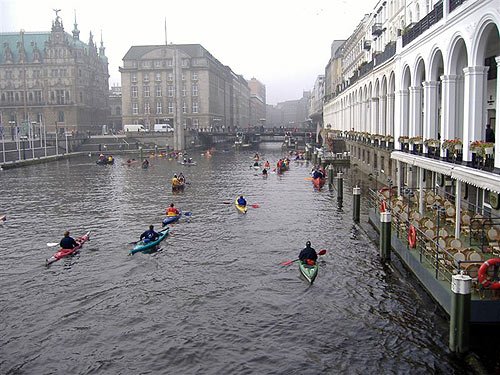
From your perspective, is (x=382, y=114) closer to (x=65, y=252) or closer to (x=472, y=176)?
(x=472, y=176)

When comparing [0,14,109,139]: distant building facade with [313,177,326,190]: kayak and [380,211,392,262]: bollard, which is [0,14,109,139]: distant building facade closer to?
[313,177,326,190]: kayak

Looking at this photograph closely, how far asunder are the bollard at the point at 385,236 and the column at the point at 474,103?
14.5ft

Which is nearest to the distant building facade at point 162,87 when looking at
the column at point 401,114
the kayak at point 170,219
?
the column at point 401,114

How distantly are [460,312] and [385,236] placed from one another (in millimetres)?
10199

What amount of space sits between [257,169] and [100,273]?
5239cm

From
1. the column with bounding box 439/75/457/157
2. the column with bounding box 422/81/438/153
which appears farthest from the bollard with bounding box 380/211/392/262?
the column with bounding box 422/81/438/153

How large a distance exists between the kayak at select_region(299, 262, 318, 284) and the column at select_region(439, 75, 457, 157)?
31.7ft

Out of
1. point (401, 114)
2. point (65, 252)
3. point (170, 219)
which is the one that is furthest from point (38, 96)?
point (65, 252)

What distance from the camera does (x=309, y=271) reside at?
24.1 meters

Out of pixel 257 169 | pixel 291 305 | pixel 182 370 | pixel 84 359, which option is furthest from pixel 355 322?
pixel 257 169

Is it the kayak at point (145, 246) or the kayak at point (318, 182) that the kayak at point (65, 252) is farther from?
the kayak at point (318, 182)

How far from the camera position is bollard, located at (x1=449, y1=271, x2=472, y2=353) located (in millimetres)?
15273

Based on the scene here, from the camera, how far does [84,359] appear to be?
17.0 meters

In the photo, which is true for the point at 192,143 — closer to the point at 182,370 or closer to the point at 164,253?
the point at 164,253
